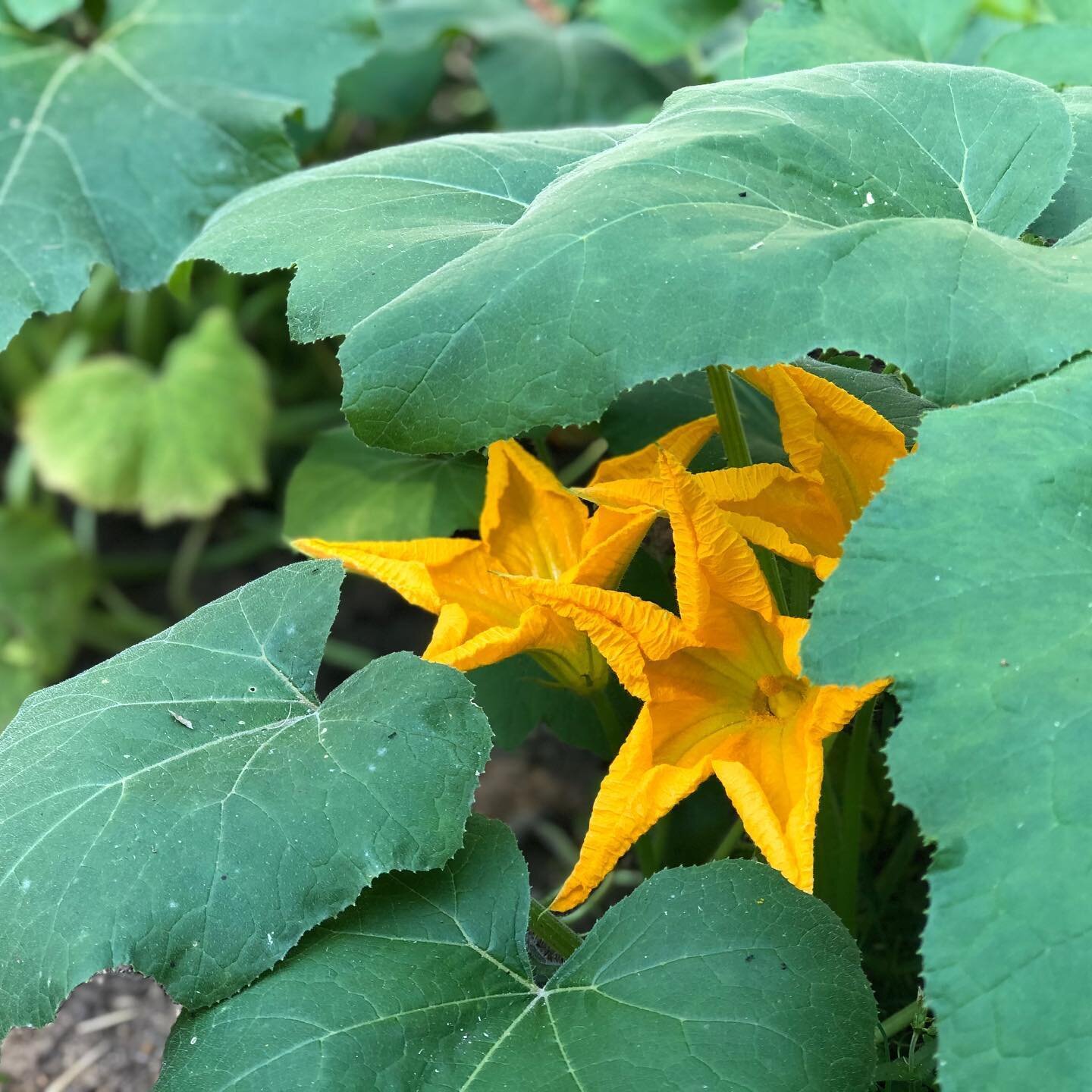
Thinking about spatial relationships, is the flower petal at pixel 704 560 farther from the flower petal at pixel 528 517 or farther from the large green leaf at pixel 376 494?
the large green leaf at pixel 376 494

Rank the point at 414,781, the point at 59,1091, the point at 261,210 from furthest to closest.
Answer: the point at 59,1091
the point at 261,210
the point at 414,781

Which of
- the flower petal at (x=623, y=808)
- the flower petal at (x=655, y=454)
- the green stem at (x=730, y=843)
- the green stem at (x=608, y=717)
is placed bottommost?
the green stem at (x=730, y=843)

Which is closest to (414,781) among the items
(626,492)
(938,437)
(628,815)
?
(628,815)

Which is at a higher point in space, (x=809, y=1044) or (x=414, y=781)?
(x=414, y=781)

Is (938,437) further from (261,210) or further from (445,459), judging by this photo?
(445,459)

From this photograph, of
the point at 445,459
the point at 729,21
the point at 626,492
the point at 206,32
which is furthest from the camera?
the point at 729,21

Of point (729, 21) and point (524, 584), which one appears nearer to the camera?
point (524, 584)

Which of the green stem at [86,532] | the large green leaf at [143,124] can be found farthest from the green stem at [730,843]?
the green stem at [86,532]
